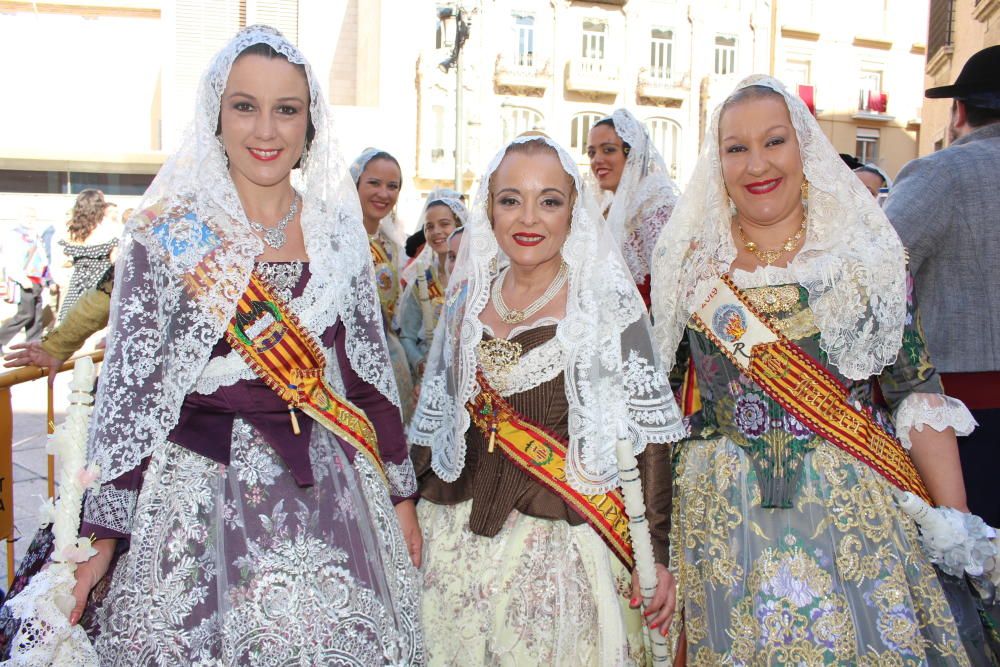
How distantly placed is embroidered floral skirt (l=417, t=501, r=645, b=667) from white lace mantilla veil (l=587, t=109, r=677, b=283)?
2776mm

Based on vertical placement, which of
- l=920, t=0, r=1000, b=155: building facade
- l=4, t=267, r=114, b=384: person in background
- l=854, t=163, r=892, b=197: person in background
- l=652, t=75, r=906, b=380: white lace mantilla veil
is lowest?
l=4, t=267, r=114, b=384: person in background

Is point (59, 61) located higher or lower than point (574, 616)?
higher

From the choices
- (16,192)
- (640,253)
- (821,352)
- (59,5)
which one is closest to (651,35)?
(59,5)

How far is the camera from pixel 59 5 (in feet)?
73.3

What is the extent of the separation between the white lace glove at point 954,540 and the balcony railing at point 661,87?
2783 centimetres

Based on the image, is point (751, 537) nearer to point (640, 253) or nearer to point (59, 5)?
point (640, 253)

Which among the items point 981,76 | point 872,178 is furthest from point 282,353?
point 872,178

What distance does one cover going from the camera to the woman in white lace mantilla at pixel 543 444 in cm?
239

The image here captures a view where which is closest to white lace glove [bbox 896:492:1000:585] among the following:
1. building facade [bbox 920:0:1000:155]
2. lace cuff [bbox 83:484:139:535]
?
lace cuff [bbox 83:484:139:535]

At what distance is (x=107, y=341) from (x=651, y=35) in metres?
29.8

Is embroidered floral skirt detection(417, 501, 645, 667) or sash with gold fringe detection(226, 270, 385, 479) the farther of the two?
embroidered floral skirt detection(417, 501, 645, 667)

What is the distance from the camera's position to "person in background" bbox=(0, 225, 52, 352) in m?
11.6

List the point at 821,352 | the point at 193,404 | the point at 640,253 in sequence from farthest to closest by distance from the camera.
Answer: the point at 640,253, the point at 821,352, the point at 193,404

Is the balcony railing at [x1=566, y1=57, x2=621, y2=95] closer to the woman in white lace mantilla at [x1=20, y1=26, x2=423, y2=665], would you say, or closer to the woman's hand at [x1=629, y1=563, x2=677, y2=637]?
the woman in white lace mantilla at [x1=20, y1=26, x2=423, y2=665]
